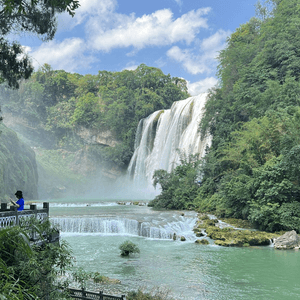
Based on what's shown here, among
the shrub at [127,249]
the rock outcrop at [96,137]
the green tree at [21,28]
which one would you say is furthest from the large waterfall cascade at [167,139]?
the green tree at [21,28]

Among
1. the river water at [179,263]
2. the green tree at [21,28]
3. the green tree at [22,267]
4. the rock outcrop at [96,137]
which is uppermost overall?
the rock outcrop at [96,137]

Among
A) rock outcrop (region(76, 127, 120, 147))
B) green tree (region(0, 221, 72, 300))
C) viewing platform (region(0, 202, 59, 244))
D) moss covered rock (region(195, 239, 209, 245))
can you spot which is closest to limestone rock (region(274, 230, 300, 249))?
moss covered rock (region(195, 239, 209, 245))

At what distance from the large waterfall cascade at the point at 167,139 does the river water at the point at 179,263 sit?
14.5 metres

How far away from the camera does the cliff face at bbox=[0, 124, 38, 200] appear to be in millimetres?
33469

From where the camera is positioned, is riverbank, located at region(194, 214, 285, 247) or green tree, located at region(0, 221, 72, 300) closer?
green tree, located at region(0, 221, 72, 300)

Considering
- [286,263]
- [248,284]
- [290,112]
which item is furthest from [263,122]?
[248,284]

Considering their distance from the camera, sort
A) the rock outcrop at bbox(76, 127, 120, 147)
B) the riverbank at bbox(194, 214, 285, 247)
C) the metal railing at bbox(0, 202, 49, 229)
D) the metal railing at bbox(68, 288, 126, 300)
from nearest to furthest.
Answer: the metal railing at bbox(0, 202, 49, 229) < the metal railing at bbox(68, 288, 126, 300) < the riverbank at bbox(194, 214, 285, 247) < the rock outcrop at bbox(76, 127, 120, 147)

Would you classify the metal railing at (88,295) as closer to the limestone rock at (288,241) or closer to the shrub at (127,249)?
the shrub at (127,249)

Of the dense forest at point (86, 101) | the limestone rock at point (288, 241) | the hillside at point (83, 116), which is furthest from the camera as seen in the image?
the dense forest at point (86, 101)

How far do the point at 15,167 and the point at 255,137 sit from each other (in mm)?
27031

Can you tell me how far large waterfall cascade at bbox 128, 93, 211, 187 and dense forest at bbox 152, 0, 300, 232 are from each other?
3.34 meters

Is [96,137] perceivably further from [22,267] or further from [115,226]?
[22,267]

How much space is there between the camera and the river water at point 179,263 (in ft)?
29.9

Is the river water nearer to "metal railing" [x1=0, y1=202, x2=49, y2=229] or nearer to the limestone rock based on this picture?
the limestone rock
